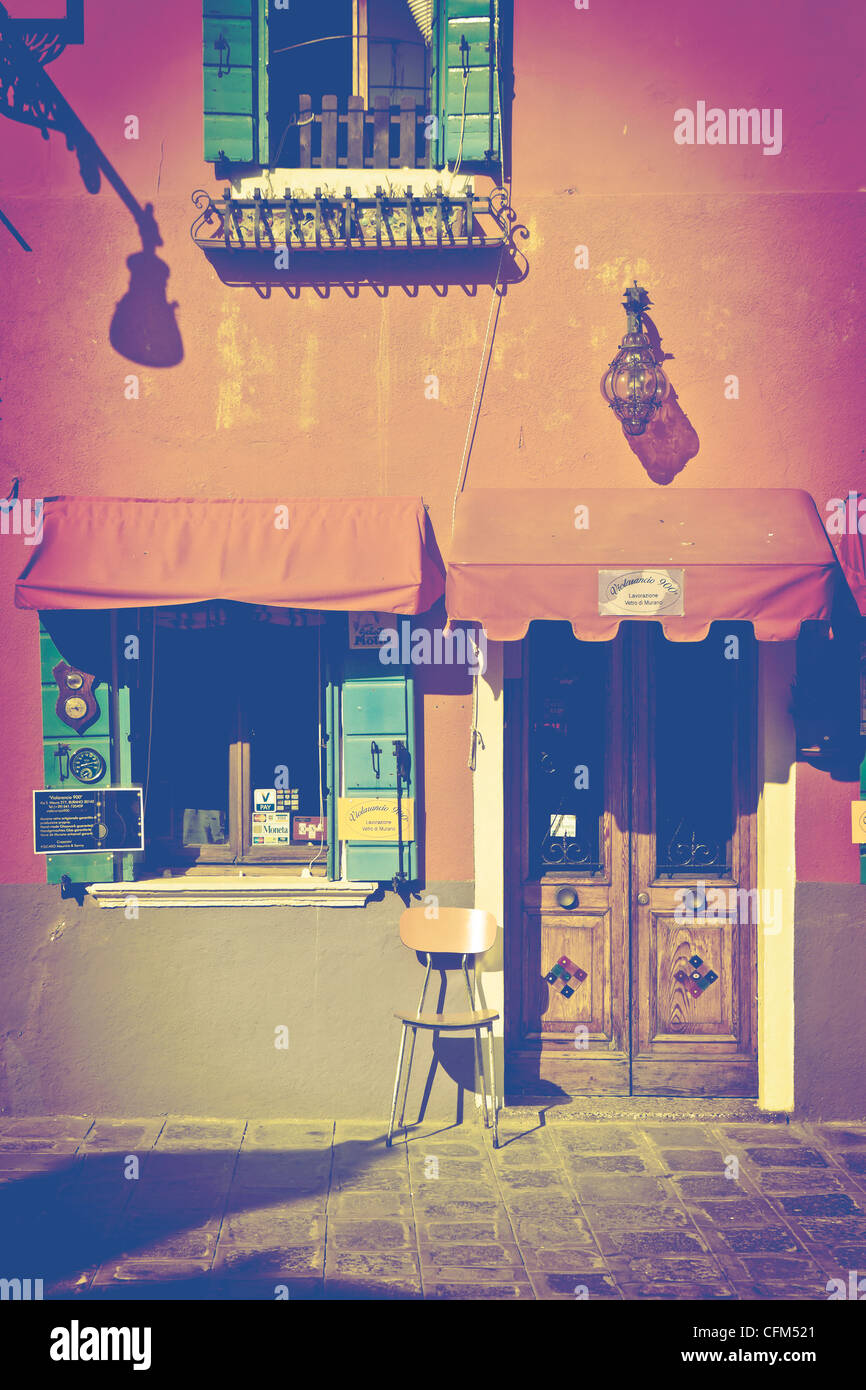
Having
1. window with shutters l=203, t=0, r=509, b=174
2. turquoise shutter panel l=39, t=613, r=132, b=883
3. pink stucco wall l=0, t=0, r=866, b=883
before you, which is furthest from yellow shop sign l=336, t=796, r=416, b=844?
window with shutters l=203, t=0, r=509, b=174

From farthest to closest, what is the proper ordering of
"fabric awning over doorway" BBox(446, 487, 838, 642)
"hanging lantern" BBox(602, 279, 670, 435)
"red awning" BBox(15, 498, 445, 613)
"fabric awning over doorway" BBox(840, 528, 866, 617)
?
1. "hanging lantern" BBox(602, 279, 670, 435)
2. "fabric awning over doorway" BBox(840, 528, 866, 617)
3. "red awning" BBox(15, 498, 445, 613)
4. "fabric awning over doorway" BBox(446, 487, 838, 642)

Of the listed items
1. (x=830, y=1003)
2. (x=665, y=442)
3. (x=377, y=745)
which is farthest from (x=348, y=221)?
(x=830, y=1003)

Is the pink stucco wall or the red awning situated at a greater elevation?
the pink stucco wall

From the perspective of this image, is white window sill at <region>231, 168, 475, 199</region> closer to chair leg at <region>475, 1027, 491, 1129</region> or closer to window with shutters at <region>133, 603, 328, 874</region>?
window with shutters at <region>133, 603, 328, 874</region>

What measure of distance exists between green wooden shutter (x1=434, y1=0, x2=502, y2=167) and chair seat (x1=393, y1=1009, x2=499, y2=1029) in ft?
16.0

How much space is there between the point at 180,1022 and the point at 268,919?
31.1 inches

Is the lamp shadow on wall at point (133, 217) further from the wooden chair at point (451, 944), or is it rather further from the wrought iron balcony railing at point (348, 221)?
the wooden chair at point (451, 944)

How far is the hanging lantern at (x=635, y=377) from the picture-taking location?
23.1ft

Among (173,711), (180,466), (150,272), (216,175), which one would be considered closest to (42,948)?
(173,711)

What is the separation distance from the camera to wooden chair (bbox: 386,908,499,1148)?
6965 millimetres

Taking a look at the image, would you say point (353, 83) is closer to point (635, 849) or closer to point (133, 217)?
point (133, 217)

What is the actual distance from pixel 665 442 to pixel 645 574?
114cm

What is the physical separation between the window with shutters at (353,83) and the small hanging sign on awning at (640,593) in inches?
103

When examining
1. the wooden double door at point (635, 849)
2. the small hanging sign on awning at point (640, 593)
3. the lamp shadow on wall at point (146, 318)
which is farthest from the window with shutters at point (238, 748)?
the small hanging sign on awning at point (640, 593)
